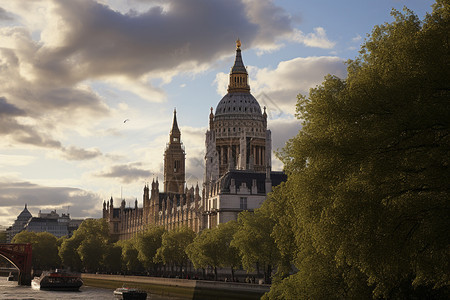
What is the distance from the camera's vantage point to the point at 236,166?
184000 millimetres

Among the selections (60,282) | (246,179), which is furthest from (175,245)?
(60,282)

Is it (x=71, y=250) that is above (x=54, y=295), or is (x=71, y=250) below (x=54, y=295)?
above

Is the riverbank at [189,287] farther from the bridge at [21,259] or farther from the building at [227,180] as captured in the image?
the bridge at [21,259]

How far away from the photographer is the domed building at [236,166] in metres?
Answer: 121

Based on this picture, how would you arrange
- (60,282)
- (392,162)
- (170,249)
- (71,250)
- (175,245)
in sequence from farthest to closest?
1. (71,250)
2. (60,282)
3. (175,245)
4. (170,249)
5. (392,162)

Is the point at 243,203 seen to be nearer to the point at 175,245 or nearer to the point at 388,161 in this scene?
the point at 175,245

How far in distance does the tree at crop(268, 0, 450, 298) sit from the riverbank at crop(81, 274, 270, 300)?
42.2 m

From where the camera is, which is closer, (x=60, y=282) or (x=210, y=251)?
(x=210, y=251)

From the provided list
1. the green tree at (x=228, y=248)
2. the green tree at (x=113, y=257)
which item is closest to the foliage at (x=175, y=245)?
the green tree at (x=228, y=248)

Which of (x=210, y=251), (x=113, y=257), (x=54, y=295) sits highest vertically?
Answer: (x=113, y=257)

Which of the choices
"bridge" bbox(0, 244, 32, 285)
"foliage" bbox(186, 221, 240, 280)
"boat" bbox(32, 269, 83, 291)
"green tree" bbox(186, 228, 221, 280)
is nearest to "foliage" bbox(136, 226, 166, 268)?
"boat" bbox(32, 269, 83, 291)

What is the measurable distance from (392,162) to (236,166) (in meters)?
152

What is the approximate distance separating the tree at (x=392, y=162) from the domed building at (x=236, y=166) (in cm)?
8564

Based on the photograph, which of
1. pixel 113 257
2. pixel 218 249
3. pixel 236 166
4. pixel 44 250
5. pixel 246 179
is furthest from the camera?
pixel 44 250
